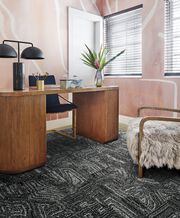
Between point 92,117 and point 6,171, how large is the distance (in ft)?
4.54

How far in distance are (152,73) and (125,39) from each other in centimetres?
96

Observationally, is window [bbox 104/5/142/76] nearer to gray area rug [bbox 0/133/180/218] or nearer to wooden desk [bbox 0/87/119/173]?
wooden desk [bbox 0/87/119/173]

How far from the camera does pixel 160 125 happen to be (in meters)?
2.11

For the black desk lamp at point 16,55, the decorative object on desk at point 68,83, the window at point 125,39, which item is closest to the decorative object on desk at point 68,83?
the decorative object on desk at point 68,83

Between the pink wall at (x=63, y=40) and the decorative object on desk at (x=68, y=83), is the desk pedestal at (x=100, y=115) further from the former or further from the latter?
the pink wall at (x=63, y=40)

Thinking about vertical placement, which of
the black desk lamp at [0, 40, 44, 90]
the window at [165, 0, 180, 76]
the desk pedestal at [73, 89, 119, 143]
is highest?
the window at [165, 0, 180, 76]

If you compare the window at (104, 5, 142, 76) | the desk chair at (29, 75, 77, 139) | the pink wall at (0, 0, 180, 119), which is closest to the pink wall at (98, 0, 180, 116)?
the pink wall at (0, 0, 180, 119)

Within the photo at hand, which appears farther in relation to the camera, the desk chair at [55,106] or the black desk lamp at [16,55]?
the desk chair at [55,106]

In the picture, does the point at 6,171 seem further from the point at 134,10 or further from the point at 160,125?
the point at 134,10

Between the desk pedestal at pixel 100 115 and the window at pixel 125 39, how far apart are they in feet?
3.86

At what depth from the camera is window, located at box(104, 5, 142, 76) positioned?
3.75 metres

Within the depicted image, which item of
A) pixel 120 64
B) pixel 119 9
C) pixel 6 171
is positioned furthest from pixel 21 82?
pixel 119 9

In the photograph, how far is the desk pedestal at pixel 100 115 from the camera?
111 inches

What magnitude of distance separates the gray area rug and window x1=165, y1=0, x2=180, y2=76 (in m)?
1.63
